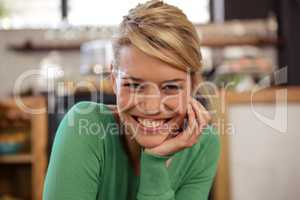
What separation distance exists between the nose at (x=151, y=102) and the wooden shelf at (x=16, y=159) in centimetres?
110

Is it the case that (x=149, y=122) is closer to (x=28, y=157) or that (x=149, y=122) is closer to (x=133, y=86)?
(x=133, y=86)

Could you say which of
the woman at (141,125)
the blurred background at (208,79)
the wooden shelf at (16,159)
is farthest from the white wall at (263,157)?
the wooden shelf at (16,159)

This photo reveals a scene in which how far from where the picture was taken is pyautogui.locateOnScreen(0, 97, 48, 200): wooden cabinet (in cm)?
151

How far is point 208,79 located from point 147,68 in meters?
1.19

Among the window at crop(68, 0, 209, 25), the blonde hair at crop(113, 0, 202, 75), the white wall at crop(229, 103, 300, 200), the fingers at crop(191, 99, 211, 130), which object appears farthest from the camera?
the window at crop(68, 0, 209, 25)

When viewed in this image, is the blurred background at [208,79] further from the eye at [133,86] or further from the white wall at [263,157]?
the eye at [133,86]

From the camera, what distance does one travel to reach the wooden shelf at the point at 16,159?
62.1 inches

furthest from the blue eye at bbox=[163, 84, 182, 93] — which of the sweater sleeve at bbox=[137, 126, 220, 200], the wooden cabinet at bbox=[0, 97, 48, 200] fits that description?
the wooden cabinet at bbox=[0, 97, 48, 200]

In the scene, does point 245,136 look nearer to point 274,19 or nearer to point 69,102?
point 69,102

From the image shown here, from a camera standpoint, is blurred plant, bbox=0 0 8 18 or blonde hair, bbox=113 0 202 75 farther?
Result: blurred plant, bbox=0 0 8 18

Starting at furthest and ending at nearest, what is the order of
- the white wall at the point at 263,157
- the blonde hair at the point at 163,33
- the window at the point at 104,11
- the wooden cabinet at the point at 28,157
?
the window at the point at 104,11 < the wooden cabinet at the point at 28,157 < the white wall at the point at 263,157 < the blonde hair at the point at 163,33

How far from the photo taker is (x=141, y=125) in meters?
0.60

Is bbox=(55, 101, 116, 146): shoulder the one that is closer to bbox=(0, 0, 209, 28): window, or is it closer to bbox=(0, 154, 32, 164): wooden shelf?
bbox=(0, 154, 32, 164): wooden shelf

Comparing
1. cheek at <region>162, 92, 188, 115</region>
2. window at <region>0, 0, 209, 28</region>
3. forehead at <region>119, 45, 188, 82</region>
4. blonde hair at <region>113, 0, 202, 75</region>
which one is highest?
window at <region>0, 0, 209, 28</region>
